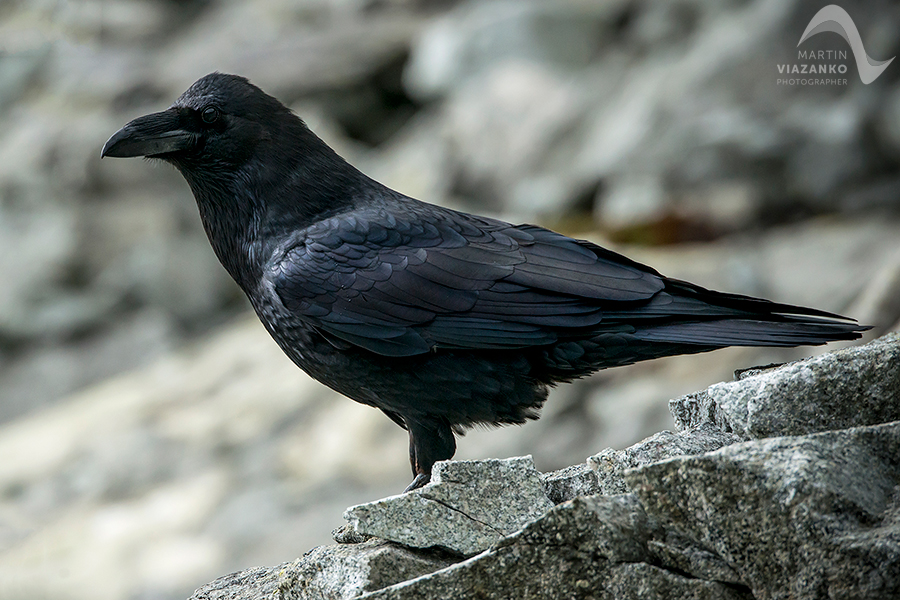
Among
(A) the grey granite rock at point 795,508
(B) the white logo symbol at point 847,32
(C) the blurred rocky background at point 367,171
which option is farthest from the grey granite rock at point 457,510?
(B) the white logo symbol at point 847,32

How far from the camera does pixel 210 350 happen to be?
11984mm

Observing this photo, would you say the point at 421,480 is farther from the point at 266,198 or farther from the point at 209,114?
the point at 209,114

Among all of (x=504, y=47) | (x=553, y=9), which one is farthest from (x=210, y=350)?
(x=553, y=9)

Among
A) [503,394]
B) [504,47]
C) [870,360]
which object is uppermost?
[504,47]

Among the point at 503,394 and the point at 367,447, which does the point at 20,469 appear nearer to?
the point at 367,447

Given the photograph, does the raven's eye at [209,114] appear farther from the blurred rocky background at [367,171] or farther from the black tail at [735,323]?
the blurred rocky background at [367,171]

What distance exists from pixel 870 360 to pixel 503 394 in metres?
1.48

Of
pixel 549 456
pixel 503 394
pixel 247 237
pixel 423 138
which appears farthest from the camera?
pixel 423 138

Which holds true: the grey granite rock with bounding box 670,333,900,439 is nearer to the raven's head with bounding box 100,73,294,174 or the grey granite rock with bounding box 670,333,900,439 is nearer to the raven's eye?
the raven's head with bounding box 100,73,294,174

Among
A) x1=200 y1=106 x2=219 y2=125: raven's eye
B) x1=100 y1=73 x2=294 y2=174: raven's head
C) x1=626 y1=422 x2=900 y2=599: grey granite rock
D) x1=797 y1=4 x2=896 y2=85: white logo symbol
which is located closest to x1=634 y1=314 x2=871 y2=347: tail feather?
x1=626 y1=422 x2=900 y2=599: grey granite rock

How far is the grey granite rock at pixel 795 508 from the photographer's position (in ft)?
7.68

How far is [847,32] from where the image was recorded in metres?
10.9

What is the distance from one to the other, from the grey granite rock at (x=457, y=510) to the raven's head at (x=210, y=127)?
196cm

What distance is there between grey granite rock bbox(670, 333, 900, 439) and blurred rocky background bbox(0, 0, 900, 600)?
3.32 meters
